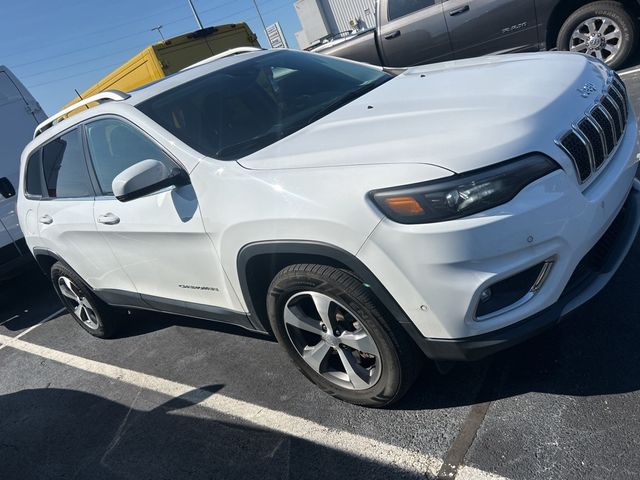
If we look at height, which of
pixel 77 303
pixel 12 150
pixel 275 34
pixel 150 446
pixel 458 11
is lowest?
pixel 275 34

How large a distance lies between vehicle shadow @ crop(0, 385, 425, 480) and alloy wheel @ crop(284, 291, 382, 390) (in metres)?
0.36

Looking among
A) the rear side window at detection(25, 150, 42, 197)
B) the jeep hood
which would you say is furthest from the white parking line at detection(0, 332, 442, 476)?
the rear side window at detection(25, 150, 42, 197)

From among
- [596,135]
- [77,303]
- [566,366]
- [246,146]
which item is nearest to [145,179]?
[246,146]

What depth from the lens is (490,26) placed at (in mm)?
6910

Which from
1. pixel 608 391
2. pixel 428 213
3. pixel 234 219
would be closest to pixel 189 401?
pixel 234 219

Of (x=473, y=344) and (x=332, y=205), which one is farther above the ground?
(x=332, y=205)

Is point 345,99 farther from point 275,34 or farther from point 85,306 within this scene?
point 275,34

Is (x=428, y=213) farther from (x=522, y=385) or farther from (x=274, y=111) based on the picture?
(x=274, y=111)

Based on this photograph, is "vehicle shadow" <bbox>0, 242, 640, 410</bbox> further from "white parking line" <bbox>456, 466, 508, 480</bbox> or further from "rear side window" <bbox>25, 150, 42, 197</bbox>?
"rear side window" <bbox>25, 150, 42, 197</bbox>

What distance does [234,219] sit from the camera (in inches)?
99.3

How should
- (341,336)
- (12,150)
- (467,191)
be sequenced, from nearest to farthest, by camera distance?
(467,191), (341,336), (12,150)

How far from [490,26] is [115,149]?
5401 millimetres

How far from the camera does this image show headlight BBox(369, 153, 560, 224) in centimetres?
196

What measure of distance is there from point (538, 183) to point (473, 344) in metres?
0.67
